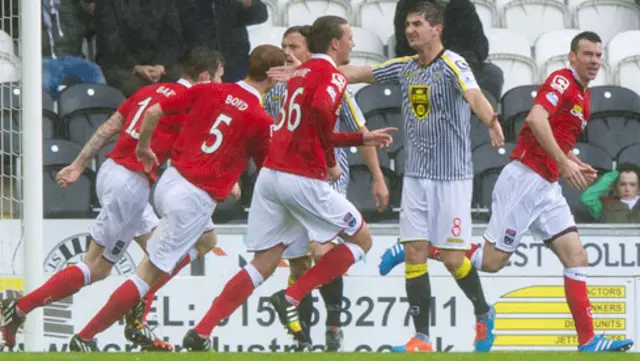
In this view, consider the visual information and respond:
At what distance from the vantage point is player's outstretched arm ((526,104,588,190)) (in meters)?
8.03

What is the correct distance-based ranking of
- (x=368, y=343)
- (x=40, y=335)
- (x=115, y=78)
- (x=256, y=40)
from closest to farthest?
(x=40, y=335), (x=368, y=343), (x=115, y=78), (x=256, y=40)

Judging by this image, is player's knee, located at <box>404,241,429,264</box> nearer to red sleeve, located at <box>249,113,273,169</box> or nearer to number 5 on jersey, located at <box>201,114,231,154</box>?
red sleeve, located at <box>249,113,273,169</box>

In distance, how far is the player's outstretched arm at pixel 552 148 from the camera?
8.03 meters

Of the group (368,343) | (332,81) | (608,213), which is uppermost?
(332,81)

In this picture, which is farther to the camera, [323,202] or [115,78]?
[115,78]

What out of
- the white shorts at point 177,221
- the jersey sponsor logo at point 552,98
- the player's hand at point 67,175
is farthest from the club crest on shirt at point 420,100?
the player's hand at point 67,175

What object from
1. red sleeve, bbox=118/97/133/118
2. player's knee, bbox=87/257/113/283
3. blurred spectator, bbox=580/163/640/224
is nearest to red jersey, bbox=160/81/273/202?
red sleeve, bbox=118/97/133/118

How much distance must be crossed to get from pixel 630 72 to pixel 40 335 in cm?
611

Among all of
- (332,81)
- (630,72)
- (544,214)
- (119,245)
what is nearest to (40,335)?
(119,245)

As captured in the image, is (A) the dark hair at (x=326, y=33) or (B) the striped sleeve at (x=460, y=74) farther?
(B) the striped sleeve at (x=460, y=74)

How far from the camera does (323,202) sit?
7.91 metres

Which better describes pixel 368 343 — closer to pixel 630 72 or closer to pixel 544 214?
pixel 544 214

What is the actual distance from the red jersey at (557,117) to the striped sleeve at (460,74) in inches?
20.6

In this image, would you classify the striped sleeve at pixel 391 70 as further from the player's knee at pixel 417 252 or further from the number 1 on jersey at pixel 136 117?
the number 1 on jersey at pixel 136 117
